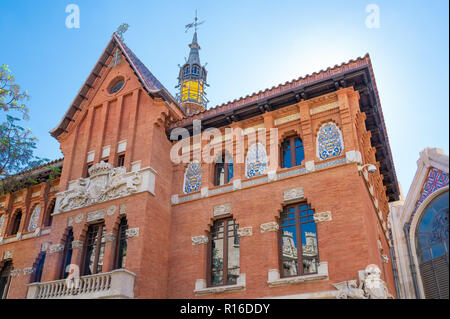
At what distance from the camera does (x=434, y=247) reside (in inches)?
559

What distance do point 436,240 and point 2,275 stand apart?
18.3 m

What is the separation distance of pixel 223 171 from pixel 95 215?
17.0ft

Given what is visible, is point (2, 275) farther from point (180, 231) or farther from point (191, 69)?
point (191, 69)

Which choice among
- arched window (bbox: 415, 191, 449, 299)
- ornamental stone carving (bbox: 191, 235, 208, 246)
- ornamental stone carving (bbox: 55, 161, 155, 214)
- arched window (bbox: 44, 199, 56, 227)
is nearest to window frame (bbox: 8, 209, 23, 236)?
arched window (bbox: 44, 199, 56, 227)

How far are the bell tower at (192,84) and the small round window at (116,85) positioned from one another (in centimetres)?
1788

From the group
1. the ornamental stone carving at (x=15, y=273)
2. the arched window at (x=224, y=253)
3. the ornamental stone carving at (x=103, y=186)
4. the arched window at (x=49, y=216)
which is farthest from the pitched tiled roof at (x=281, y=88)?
the ornamental stone carving at (x=15, y=273)

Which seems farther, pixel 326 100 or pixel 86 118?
pixel 86 118

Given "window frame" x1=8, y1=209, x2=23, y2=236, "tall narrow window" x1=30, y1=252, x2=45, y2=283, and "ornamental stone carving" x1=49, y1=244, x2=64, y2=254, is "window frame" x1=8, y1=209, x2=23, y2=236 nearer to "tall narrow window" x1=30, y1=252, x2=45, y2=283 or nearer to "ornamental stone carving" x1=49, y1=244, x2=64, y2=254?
"tall narrow window" x1=30, y1=252, x2=45, y2=283

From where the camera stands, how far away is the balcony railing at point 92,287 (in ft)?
47.4

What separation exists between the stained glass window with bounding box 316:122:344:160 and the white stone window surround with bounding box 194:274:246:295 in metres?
4.91

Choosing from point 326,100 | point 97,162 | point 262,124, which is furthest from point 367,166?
point 97,162

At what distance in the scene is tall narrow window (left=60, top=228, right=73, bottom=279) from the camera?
56.6 feet
